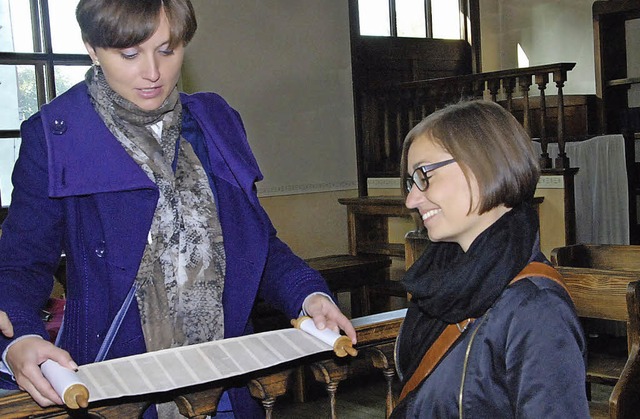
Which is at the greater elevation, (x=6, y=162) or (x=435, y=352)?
(x=6, y=162)

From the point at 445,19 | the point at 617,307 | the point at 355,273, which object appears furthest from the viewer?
the point at 445,19

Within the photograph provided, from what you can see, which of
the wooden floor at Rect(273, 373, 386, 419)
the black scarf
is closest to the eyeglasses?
the black scarf

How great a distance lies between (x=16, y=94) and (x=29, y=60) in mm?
253

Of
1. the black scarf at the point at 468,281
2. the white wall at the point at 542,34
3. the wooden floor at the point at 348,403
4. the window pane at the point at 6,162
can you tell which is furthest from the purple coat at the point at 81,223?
the white wall at the point at 542,34

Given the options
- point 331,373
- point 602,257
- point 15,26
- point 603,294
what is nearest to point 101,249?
point 331,373

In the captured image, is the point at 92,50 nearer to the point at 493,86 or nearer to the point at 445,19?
the point at 493,86

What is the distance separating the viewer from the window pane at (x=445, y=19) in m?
8.73

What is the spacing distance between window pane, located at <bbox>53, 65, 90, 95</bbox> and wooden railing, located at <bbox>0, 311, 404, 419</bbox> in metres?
4.87

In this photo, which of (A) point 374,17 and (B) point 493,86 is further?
(A) point 374,17

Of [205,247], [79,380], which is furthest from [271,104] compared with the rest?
[79,380]

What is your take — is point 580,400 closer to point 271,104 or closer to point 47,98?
point 47,98

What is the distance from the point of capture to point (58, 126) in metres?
1.48

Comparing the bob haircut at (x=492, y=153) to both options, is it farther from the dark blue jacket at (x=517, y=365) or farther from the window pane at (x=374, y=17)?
the window pane at (x=374, y=17)

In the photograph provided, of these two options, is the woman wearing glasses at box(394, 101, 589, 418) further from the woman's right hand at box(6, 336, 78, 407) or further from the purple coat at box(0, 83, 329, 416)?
the woman's right hand at box(6, 336, 78, 407)
